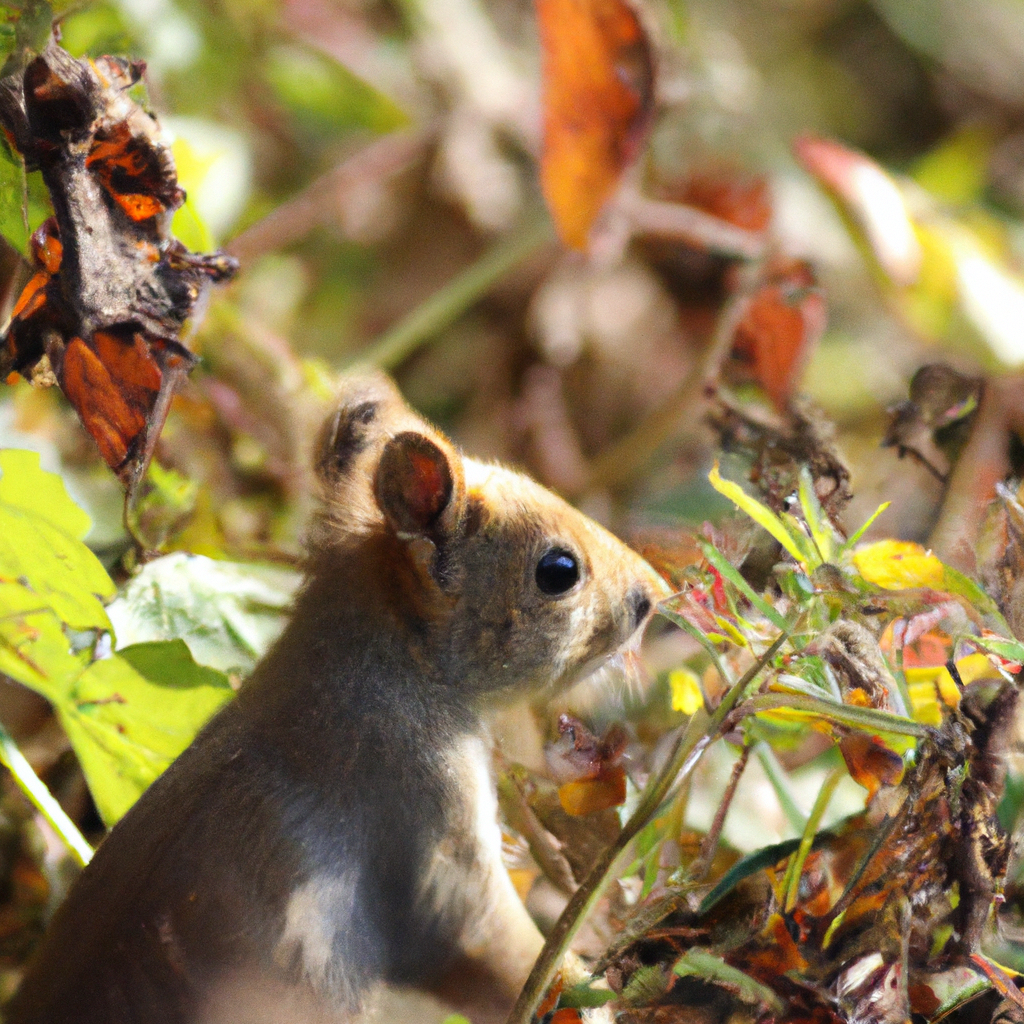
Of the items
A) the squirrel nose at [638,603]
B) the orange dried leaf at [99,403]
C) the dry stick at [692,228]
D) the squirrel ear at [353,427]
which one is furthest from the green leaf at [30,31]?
the dry stick at [692,228]

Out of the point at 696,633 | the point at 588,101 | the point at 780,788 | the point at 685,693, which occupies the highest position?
the point at 588,101

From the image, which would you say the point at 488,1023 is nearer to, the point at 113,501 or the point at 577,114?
the point at 113,501

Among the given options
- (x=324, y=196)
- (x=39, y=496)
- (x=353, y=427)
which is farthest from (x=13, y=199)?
(x=324, y=196)

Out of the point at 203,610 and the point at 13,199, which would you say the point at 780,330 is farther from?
the point at 13,199

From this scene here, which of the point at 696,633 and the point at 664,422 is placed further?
the point at 664,422

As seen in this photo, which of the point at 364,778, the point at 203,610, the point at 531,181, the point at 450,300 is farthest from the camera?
the point at 531,181

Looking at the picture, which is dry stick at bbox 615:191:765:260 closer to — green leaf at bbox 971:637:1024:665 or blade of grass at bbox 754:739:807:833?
blade of grass at bbox 754:739:807:833

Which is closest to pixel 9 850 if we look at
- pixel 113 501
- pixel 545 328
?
pixel 113 501

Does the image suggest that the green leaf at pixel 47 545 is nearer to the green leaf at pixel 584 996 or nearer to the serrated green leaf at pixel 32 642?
the serrated green leaf at pixel 32 642
